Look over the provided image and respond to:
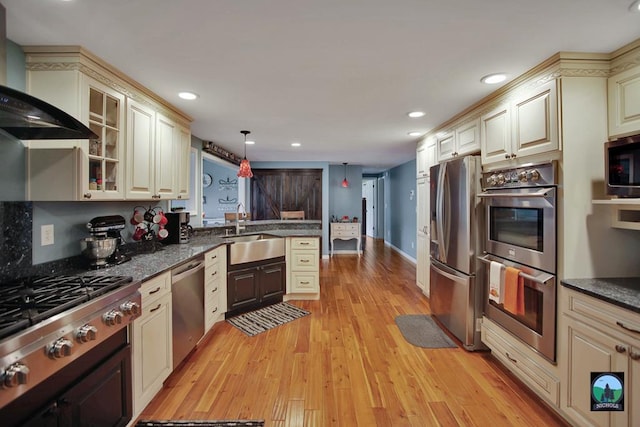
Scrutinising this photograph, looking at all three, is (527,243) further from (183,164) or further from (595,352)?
(183,164)

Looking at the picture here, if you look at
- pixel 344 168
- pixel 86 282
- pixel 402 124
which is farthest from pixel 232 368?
pixel 344 168

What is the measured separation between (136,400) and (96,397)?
1.29 feet

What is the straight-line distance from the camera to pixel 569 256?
5.93 feet

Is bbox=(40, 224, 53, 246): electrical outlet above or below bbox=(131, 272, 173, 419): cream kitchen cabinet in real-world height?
above

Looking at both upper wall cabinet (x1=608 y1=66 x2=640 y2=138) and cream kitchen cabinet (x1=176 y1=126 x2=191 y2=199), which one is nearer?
upper wall cabinet (x1=608 y1=66 x2=640 y2=138)

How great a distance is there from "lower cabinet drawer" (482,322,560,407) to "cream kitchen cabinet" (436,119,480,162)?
5.52 feet

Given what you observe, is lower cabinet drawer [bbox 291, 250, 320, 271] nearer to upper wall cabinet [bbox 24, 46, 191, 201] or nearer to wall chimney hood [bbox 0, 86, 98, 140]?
upper wall cabinet [bbox 24, 46, 191, 201]

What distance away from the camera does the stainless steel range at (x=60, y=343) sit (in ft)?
3.41

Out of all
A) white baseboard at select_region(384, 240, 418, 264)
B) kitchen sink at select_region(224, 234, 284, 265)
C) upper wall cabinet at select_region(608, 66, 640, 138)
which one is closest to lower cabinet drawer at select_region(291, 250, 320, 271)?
kitchen sink at select_region(224, 234, 284, 265)

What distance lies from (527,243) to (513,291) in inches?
14.3

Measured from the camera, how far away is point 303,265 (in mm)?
3988

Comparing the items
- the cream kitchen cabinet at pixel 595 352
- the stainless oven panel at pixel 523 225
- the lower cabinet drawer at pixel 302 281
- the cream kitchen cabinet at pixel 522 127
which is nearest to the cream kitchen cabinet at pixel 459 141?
the cream kitchen cabinet at pixel 522 127

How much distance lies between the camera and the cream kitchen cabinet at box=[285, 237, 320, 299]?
3967 mm

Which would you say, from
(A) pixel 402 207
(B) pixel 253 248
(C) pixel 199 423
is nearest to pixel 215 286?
(B) pixel 253 248
